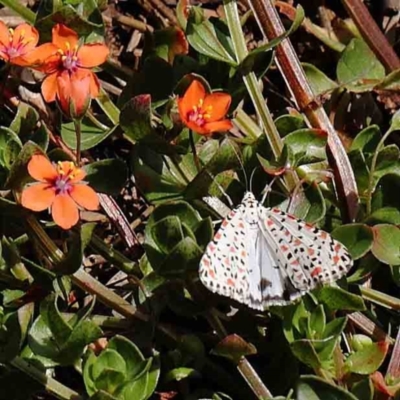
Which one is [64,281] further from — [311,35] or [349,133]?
[311,35]

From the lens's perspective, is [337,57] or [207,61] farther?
[337,57]

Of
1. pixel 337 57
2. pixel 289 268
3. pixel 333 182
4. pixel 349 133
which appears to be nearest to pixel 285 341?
pixel 289 268

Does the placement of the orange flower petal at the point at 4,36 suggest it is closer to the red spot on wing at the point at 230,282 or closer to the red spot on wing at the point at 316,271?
the red spot on wing at the point at 230,282

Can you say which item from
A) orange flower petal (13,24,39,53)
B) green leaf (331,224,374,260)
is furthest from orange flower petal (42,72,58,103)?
green leaf (331,224,374,260)

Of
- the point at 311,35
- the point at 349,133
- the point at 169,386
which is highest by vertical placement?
the point at 311,35

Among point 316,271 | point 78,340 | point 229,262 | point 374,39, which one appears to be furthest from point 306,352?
point 374,39

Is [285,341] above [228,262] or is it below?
below
